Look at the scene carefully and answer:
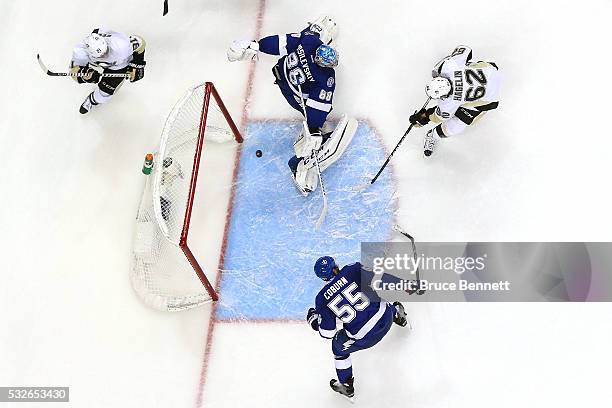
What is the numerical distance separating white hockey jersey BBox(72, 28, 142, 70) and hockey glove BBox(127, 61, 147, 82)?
80 mm

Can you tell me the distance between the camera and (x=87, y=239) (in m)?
4.98

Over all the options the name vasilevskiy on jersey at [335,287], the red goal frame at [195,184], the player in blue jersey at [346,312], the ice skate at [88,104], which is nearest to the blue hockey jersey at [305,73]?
the red goal frame at [195,184]

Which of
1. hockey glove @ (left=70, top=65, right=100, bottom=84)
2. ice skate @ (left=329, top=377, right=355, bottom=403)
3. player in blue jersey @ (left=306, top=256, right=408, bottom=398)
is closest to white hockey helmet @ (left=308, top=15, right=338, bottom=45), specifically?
hockey glove @ (left=70, top=65, right=100, bottom=84)

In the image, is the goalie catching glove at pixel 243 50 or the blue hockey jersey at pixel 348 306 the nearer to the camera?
the blue hockey jersey at pixel 348 306

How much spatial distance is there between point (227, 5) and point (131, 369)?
2.94 m

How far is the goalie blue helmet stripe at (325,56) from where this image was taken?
431cm

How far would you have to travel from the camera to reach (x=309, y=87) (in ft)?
14.8

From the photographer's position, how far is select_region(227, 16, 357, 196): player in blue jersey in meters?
4.44

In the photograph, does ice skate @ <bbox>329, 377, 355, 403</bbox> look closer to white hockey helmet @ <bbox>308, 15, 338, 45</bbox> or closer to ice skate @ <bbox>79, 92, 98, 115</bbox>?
white hockey helmet @ <bbox>308, 15, 338, 45</bbox>

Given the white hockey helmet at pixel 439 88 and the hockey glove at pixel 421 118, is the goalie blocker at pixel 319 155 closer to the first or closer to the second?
the hockey glove at pixel 421 118

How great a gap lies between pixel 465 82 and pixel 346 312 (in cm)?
160

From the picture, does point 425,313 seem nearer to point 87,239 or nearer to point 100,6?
point 87,239

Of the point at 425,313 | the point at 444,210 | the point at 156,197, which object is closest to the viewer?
the point at 156,197

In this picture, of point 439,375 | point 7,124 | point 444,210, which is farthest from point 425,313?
point 7,124
